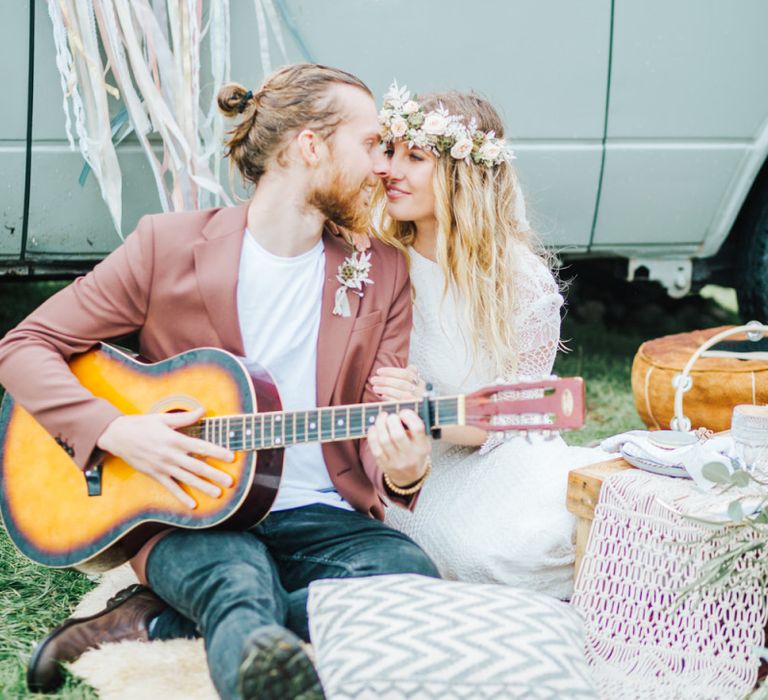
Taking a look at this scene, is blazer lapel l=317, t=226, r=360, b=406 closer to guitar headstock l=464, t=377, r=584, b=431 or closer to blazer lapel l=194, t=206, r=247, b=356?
blazer lapel l=194, t=206, r=247, b=356

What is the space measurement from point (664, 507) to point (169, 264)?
132 centimetres

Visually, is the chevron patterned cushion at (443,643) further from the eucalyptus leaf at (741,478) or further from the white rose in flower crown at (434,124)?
the white rose in flower crown at (434,124)

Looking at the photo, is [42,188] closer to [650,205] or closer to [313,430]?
[313,430]

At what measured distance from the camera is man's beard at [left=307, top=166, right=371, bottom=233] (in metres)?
2.50

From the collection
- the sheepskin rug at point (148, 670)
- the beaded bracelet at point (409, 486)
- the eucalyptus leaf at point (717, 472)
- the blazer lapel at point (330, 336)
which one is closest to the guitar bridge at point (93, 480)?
the sheepskin rug at point (148, 670)

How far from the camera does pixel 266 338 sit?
2502mm

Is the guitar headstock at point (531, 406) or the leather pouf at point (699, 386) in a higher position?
the guitar headstock at point (531, 406)

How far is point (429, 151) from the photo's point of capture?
283 cm

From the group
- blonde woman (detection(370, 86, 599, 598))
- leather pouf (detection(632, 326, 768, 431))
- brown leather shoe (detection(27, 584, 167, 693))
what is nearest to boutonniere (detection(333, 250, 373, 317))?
blonde woman (detection(370, 86, 599, 598))

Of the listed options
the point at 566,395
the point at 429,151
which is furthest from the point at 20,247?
the point at 566,395

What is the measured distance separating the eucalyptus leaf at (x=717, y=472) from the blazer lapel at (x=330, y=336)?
897mm

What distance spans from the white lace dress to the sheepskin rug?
0.77 meters

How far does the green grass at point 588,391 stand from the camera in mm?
2465

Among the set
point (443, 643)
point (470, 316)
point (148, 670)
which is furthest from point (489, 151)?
point (148, 670)
